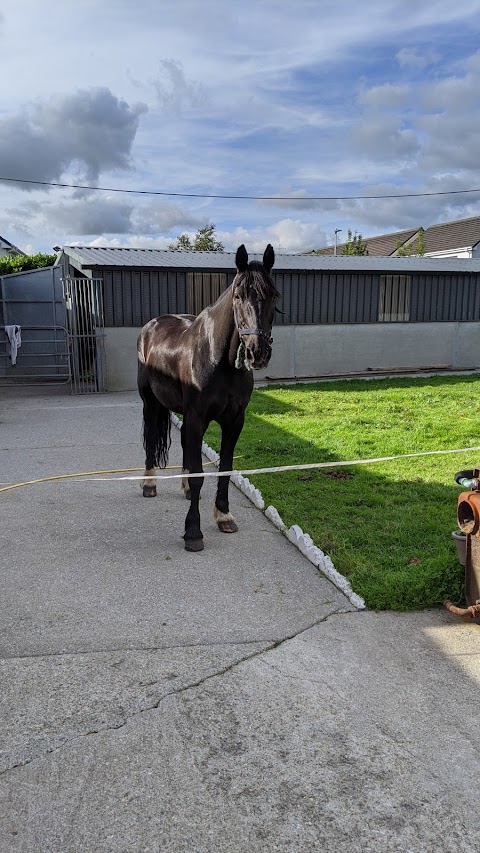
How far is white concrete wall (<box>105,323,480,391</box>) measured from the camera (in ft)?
49.1

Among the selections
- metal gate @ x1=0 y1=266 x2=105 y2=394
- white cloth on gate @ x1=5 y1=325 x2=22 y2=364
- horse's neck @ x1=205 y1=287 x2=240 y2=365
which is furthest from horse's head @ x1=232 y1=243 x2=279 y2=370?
white cloth on gate @ x1=5 y1=325 x2=22 y2=364

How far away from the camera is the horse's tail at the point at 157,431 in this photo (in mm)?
6672

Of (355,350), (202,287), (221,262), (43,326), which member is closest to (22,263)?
(43,326)

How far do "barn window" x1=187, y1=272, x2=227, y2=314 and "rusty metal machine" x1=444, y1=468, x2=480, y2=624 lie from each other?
1230cm

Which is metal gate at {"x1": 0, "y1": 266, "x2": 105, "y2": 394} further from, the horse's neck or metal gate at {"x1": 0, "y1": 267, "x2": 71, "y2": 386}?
the horse's neck

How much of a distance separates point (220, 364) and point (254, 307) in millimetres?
718

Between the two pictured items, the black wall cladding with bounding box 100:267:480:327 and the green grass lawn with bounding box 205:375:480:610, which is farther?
the black wall cladding with bounding box 100:267:480:327

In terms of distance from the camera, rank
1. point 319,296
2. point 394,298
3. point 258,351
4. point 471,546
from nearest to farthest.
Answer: point 471,546 → point 258,351 → point 319,296 → point 394,298

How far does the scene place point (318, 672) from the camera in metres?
3.17

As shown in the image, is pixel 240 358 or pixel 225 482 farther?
pixel 225 482

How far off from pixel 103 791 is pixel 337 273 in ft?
51.3

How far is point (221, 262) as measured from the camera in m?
17.0

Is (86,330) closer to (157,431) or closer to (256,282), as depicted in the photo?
(157,431)

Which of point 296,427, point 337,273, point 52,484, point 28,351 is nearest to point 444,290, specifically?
point 337,273
